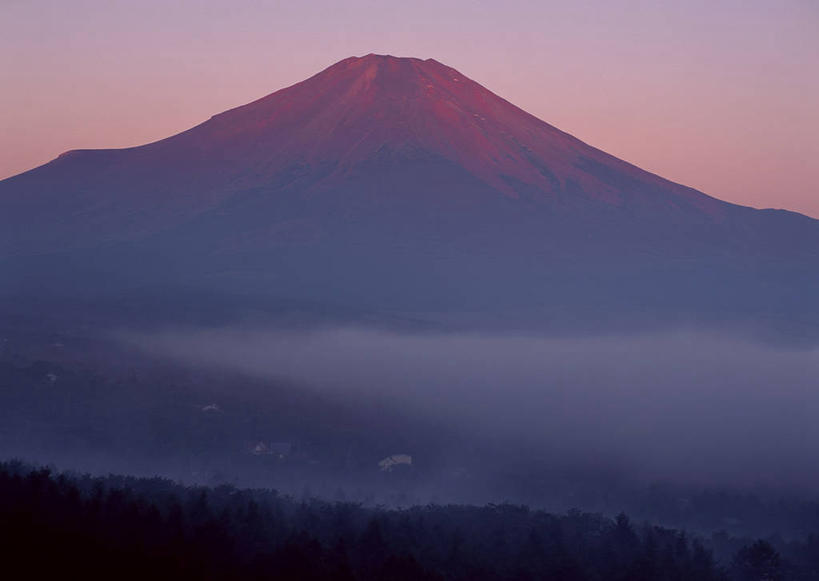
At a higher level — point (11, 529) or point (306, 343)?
point (306, 343)

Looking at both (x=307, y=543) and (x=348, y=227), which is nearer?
(x=307, y=543)

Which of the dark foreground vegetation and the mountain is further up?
the mountain

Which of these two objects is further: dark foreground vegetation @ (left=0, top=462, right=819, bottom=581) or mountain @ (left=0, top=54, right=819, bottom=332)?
mountain @ (left=0, top=54, right=819, bottom=332)

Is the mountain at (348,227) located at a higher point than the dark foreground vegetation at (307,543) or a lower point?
higher

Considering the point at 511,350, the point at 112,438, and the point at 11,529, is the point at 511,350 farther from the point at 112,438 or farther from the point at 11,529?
the point at 11,529

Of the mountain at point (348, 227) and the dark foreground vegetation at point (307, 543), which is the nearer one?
the dark foreground vegetation at point (307, 543)

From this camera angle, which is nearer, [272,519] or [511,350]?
[272,519]

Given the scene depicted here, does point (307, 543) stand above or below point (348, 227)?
below

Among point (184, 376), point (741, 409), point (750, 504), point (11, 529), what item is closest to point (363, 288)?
point (184, 376)
